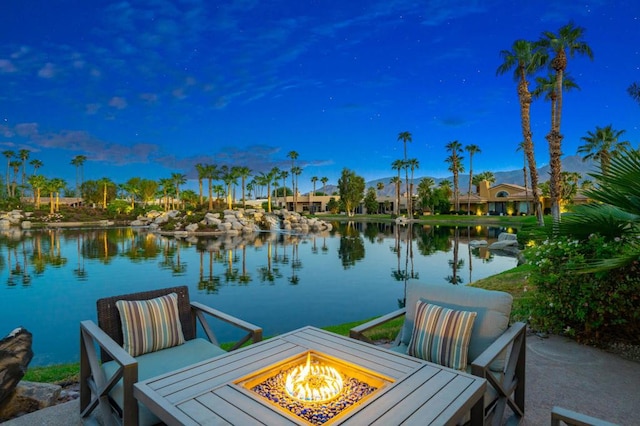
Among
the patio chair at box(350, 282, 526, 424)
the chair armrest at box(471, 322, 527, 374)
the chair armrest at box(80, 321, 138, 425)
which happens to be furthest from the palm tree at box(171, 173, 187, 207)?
the chair armrest at box(471, 322, 527, 374)

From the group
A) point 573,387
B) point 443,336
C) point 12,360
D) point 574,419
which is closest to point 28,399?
point 12,360

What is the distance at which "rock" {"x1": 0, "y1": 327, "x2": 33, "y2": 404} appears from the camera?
9.04ft

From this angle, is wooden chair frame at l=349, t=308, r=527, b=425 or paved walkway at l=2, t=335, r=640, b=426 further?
paved walkway at l=2, t=335, r=640, b=426

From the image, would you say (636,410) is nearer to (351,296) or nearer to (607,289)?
(607,289)

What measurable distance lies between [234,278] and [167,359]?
8.67 metres

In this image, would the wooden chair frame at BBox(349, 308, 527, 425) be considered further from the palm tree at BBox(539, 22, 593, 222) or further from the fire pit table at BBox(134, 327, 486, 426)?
the palm tree at BBox(539, 22, 593, 222)

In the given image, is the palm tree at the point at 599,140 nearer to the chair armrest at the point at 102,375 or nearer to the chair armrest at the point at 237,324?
the chair armrest at the point at 237,324

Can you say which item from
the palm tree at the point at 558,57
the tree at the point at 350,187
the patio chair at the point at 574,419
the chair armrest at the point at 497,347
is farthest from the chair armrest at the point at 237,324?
the tree at the point at 350,187

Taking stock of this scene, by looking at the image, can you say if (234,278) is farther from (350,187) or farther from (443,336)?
(350,187)

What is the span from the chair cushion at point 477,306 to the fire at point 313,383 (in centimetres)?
115

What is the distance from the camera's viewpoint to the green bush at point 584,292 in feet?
12.4

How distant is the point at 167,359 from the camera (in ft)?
9.57

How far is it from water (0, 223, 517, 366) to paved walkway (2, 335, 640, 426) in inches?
124

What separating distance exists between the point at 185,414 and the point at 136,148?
81.4m
